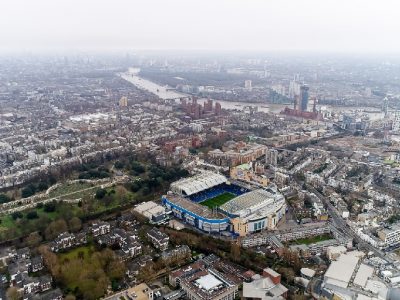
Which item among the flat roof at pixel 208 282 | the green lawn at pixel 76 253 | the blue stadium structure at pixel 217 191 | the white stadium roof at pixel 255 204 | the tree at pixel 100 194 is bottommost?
the green lawn at pixel 76 253

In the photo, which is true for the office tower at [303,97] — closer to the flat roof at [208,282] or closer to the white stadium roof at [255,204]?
the white stadium roof at [255,204]

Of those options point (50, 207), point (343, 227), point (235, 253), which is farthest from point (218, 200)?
point (50, 207)

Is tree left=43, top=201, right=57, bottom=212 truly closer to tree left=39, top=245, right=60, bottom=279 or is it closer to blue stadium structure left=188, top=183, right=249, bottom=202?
tree left=39, top=245, right=60, bottom=279

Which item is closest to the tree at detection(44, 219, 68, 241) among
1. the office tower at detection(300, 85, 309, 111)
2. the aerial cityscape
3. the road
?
the aerial cityscape

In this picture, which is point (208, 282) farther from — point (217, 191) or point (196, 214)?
point (217, 191)

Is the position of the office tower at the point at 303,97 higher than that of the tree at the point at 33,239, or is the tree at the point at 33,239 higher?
the office tower at the point at 303,97

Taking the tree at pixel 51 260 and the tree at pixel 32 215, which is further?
the tree at pixel 32 215

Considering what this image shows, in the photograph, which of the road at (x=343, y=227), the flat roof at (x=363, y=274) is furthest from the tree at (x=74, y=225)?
the road at (x=343, y=227)
